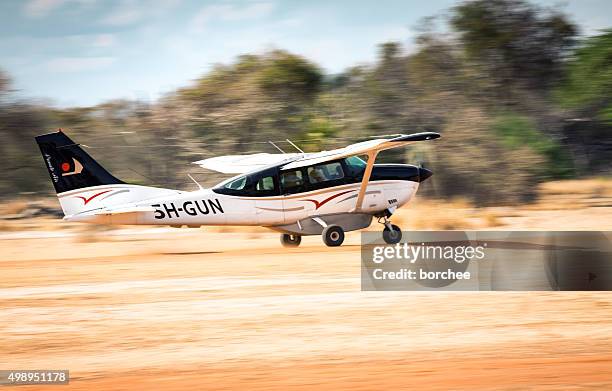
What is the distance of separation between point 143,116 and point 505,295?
3449 cm

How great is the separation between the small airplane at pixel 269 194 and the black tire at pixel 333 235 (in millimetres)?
23

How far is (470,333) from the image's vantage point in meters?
11.5

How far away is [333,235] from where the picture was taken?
2000cm

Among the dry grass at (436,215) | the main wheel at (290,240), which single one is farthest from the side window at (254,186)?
the dry grass at (436,215)

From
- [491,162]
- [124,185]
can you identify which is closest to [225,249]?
[124,185]

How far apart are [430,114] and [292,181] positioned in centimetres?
1813

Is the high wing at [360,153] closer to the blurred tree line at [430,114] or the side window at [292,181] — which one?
the side window at [292,181]

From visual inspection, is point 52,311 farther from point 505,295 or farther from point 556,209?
point 556,209

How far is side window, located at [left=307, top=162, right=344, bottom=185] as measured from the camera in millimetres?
19734

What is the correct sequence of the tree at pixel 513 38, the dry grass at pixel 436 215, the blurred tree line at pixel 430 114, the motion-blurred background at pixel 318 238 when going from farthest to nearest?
the tree at pixel 513 38
the blurred tree line at pixel 430 114
the dry grass at pixel 436 215
the motion-blurred background at pixel 318 238

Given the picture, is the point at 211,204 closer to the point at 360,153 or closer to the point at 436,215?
the point at 360,153

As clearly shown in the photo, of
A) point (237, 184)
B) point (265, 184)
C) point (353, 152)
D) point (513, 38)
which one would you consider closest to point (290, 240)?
point (265, 184)

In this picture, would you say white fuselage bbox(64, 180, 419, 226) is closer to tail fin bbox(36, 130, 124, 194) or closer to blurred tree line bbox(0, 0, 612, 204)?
tail fin bbox(36, 130, 124, 194)

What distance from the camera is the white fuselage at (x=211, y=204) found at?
18703mm
